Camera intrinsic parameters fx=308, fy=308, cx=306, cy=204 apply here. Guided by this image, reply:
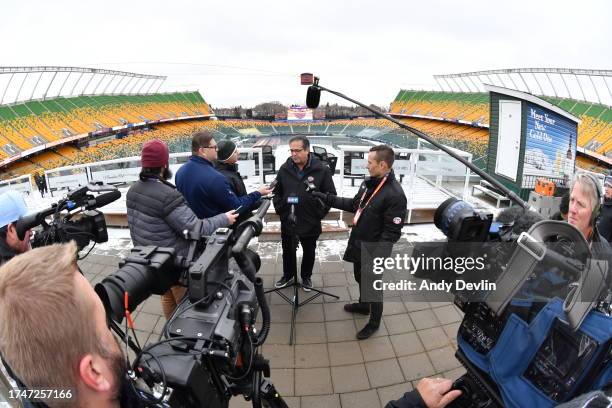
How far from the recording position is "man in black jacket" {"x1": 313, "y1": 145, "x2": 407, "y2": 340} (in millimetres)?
2926

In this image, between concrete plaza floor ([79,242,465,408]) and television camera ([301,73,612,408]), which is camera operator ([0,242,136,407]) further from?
concrete plaza floor ([79,242,465,408])

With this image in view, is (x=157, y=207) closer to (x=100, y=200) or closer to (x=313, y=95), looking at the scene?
(x=100, y=200)

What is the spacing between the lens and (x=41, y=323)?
2.38ft

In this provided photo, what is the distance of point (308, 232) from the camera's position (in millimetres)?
3602

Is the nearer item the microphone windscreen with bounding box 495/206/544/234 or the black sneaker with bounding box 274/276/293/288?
the microphone windscreen with bounding box 495/206/544/234

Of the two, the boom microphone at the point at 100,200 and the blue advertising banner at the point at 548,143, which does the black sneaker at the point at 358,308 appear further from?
the blue advertising banner at the point at 548,143

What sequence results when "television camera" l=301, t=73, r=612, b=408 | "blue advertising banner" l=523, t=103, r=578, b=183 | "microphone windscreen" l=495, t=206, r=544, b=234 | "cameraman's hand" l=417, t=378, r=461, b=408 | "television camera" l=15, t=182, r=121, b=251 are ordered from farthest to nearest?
"blue advertising banner" l=523, t=103, r=578, b=183
"television camera" l=15, t=182, r=121, b=251
"microphone windscreen" l=495, t=206, r=544, b=234
"cameraman's hand" l=417, t=378, r=461, b=408
"television camera" l=301, t=73, r=612, b=408

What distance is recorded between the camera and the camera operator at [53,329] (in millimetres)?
728

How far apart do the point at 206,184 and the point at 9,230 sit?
4.61 feet

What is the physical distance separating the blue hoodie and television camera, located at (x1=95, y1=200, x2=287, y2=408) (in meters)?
1.26

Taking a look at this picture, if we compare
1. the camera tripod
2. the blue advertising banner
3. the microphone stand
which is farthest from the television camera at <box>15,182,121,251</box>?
the blue advertising banner

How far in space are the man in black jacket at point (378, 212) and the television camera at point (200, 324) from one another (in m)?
1.60

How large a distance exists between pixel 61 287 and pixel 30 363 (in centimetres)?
19

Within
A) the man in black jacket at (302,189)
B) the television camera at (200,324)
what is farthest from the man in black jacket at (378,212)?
the television camera at (200,324)
